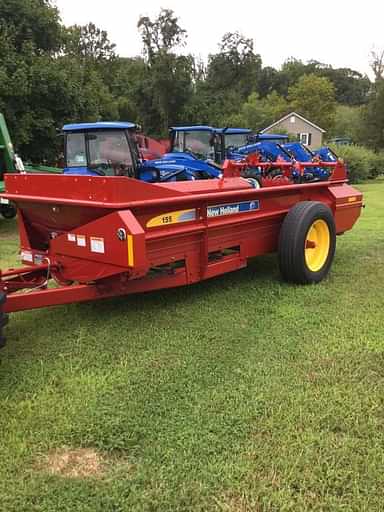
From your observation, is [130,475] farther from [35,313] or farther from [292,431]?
[35,313]

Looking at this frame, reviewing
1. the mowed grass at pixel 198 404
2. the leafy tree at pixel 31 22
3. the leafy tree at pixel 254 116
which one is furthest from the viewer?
the leafy tree at pixel 254 116

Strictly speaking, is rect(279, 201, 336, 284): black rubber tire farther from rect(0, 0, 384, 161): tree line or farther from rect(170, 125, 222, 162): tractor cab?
rect(0, 0, 384, 161): tree line

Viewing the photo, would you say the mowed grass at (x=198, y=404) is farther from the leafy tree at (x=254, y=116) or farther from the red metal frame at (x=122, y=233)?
the leafy tree at (x=254, y=116)

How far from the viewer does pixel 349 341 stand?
12.0ft

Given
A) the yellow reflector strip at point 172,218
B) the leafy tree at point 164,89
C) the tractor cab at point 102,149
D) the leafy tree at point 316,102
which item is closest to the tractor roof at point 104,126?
the tractor cab at point 102,149

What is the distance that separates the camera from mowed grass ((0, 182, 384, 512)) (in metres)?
2.17

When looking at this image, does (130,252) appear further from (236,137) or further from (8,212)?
(236,137)

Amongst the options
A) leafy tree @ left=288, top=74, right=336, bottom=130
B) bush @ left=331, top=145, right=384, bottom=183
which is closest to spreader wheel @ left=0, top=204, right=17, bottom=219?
bush @ left=331, top=145, right=384, bottom=183

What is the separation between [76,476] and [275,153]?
5476mm

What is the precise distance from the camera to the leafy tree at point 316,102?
162ft

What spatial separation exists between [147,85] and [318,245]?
37.1 meters

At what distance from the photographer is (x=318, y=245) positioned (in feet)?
17.5

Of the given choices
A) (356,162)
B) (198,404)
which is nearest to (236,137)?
(198,404)

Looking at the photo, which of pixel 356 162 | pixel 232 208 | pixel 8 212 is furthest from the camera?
pixel 356 162
